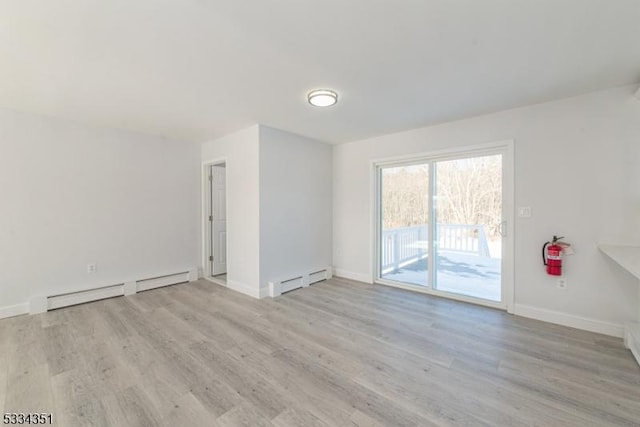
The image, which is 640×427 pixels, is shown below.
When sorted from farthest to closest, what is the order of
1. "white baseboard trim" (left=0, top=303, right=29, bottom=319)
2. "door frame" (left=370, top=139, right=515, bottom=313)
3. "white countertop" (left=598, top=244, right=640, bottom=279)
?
"door frame" (left=370, top=139, right=515, bottom=313) < "white baseboard trim" (left=0, top=303, right=29, bottom=319) < "white countertop" (left=598, top=244, right=640, bottom=279)

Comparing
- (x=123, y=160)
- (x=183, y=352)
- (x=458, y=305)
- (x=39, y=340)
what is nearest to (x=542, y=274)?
(x=458, y=305)

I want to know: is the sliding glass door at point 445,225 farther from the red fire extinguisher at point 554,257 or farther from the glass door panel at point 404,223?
the red fire extinguisher at point 554,257

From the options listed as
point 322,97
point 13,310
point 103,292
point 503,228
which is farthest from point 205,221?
point 503,228

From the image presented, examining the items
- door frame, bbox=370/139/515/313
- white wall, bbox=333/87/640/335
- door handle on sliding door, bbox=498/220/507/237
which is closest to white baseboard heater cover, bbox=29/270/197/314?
door frame, bbox=370/139/515/313

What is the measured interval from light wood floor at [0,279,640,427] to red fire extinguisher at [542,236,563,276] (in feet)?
1.95

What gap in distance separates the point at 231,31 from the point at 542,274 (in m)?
3.83

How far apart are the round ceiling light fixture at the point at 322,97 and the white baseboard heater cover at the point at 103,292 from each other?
3.55 meters

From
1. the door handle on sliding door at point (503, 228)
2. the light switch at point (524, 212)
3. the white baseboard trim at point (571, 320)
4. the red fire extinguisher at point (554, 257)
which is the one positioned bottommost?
the white baseboard trim at point (571, 320)

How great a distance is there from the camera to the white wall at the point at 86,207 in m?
3.13

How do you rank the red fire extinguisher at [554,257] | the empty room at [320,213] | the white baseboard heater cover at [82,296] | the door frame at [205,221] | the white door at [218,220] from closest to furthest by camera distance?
the empty room at [320,213] → the red fire extinguisher at [554,257] → the white baseboard heater cover at [82,296] → the door frame at [205,221] → the white door at [218,220]

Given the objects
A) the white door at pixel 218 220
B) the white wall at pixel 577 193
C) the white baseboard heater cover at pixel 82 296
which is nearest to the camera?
the white wall at pixel 577 193

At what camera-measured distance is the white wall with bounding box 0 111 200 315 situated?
10.3 feet

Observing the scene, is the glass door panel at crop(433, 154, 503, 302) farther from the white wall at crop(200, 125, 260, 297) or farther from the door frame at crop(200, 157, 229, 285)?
the door frame at crop(200, 157, 229, 285)

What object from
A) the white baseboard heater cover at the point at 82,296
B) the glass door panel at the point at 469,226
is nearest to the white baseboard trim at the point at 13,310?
the white baseboard heater cover at the point at 82,296
